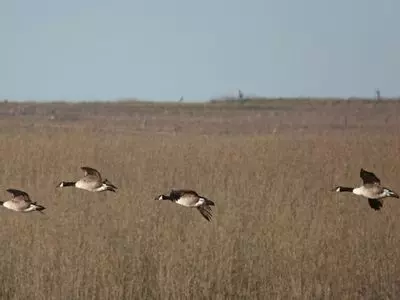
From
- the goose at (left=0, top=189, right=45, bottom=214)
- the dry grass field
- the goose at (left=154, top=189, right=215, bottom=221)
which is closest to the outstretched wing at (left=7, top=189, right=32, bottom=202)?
the goose at (left=0, top=189, right=45, bottom=214)

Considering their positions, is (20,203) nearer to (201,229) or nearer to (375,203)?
(375,203)

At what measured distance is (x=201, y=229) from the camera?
6879mm

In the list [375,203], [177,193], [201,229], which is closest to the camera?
[177,193]

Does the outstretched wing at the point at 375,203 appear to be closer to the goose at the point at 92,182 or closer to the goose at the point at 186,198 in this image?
the goose at the point at 186,198

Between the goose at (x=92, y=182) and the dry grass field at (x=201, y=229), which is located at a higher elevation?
the goose at (x=92, y=182)

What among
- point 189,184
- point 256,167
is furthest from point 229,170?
point 189,184

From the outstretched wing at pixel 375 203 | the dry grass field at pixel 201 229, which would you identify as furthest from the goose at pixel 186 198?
the dry grass field at pixel 201 229

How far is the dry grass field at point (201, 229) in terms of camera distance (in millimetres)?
5891

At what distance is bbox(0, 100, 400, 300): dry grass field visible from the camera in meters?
5.89

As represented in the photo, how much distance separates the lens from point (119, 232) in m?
6.97

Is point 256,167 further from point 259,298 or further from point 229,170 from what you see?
point 259,298

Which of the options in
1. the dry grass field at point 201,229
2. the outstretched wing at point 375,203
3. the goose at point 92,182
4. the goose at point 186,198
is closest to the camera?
the goose at point 186,198

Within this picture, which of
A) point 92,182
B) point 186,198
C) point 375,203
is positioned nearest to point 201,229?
point 375,203

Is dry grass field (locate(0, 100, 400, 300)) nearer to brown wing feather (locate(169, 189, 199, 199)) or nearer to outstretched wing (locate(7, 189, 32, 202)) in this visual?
outstretched wing (locate(7, 189, 32, 202))
